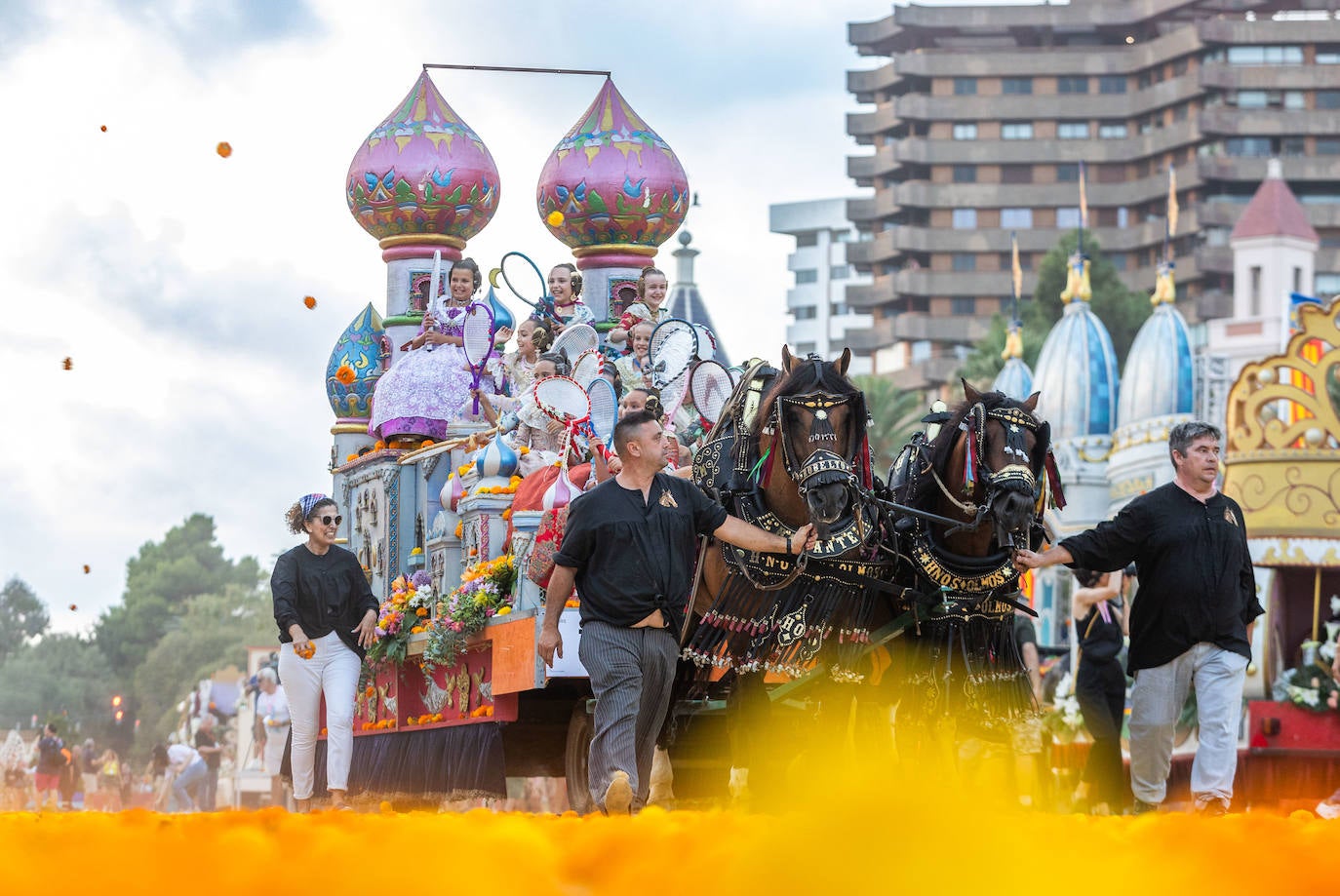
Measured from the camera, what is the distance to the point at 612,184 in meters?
14.6

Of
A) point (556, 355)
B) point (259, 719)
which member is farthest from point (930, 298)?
point (556, 355)

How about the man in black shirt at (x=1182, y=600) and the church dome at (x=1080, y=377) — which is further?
the church dome at (x=1080, y=377)

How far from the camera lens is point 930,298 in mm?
103938

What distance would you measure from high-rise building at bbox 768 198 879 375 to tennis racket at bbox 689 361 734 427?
4038 inches

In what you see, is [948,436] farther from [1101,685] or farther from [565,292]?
[565,292]

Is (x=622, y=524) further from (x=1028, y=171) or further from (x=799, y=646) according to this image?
(x=1028, y=171)

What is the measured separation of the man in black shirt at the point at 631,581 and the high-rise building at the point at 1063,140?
91.4 meters

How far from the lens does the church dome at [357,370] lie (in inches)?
586

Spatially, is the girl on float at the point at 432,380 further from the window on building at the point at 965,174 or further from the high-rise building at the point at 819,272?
the high-rise building at the point at 819,272

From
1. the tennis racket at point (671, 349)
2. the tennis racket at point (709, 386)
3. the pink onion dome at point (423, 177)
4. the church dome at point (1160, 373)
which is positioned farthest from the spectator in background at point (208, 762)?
the church dome at point (1160, 373)

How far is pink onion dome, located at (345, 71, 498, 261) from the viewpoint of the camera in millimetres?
14781

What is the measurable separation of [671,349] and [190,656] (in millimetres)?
73319

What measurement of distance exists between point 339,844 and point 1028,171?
104m

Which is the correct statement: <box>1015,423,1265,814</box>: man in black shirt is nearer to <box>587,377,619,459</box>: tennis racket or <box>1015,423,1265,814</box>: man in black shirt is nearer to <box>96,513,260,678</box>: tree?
<box>587,377,619,459</box>: tennis racket
